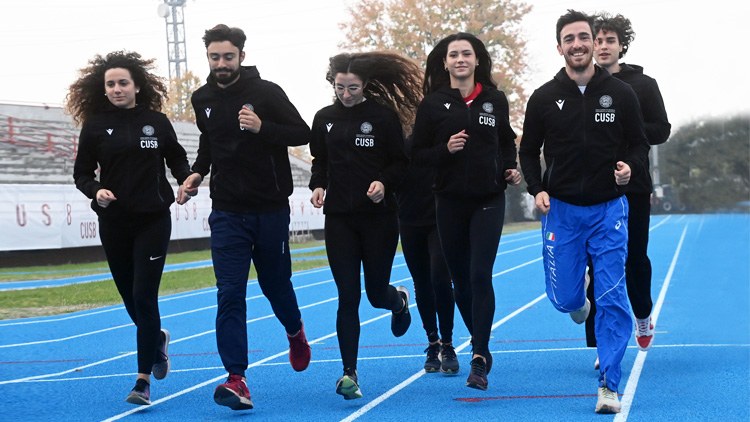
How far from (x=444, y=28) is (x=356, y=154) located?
156 ft

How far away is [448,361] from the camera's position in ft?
26.3

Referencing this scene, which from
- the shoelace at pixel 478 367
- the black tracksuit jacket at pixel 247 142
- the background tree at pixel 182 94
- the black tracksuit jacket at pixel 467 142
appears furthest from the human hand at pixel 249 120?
the background tree at pixel 182 94

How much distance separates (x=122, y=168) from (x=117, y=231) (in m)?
0.39

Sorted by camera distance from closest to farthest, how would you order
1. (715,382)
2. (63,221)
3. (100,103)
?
(715,382), (100,103), (63,221)

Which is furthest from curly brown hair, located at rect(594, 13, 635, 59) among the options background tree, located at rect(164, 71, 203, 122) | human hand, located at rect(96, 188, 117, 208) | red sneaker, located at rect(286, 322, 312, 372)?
background tree, located at rect(164, 71, 203, 122)

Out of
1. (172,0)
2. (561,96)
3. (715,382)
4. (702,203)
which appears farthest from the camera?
(702,203)

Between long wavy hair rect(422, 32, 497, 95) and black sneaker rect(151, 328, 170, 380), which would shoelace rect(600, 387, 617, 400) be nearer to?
long wavy hair rect(422, 32, 497, 95)

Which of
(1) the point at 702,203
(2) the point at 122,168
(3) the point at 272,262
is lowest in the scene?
(1) the point at 702,203

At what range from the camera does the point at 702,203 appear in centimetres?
7100

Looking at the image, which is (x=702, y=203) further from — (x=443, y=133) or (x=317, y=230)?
(x=443, y=133)

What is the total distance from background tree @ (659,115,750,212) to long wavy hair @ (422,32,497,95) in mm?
57234

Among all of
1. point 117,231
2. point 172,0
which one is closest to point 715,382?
point 117,231

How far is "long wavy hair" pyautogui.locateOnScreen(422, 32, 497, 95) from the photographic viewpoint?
7449mm

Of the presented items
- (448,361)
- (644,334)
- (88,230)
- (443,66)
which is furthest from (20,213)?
(644,334)
